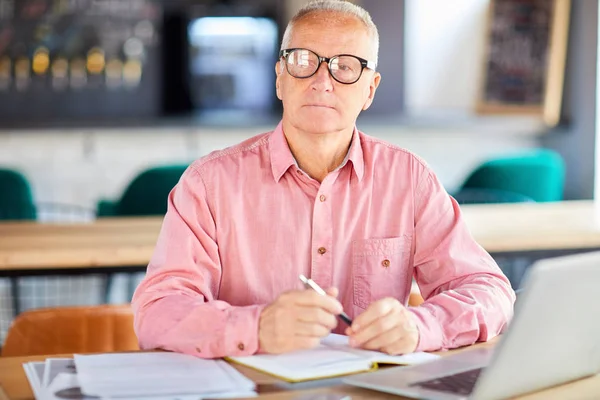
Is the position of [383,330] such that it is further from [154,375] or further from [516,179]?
[516,179]

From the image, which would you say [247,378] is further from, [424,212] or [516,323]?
[424,212]

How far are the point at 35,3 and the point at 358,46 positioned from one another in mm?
5368

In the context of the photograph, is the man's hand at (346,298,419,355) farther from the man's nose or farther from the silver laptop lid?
the man's nose

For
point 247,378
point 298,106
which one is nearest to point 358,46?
point 298,106

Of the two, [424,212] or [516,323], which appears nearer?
[516,323]

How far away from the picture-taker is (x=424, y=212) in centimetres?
197

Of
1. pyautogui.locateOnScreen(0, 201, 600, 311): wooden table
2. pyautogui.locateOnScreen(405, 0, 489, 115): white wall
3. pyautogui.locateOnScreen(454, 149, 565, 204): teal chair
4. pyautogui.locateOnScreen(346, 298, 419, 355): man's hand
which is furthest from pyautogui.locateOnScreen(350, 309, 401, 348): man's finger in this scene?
pyautogui.locateOnScreen(405, 0, 489, 115): white wall

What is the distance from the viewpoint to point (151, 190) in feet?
13.3

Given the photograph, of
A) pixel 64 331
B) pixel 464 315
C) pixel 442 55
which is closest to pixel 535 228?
pixel 464 315

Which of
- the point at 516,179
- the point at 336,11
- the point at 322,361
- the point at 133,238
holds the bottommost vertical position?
the point at 516,179

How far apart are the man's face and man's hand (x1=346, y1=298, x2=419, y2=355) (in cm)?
47

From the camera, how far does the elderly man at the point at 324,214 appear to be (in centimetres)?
184

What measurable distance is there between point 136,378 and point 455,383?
1.54ft

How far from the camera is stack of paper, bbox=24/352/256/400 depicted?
135 cm
